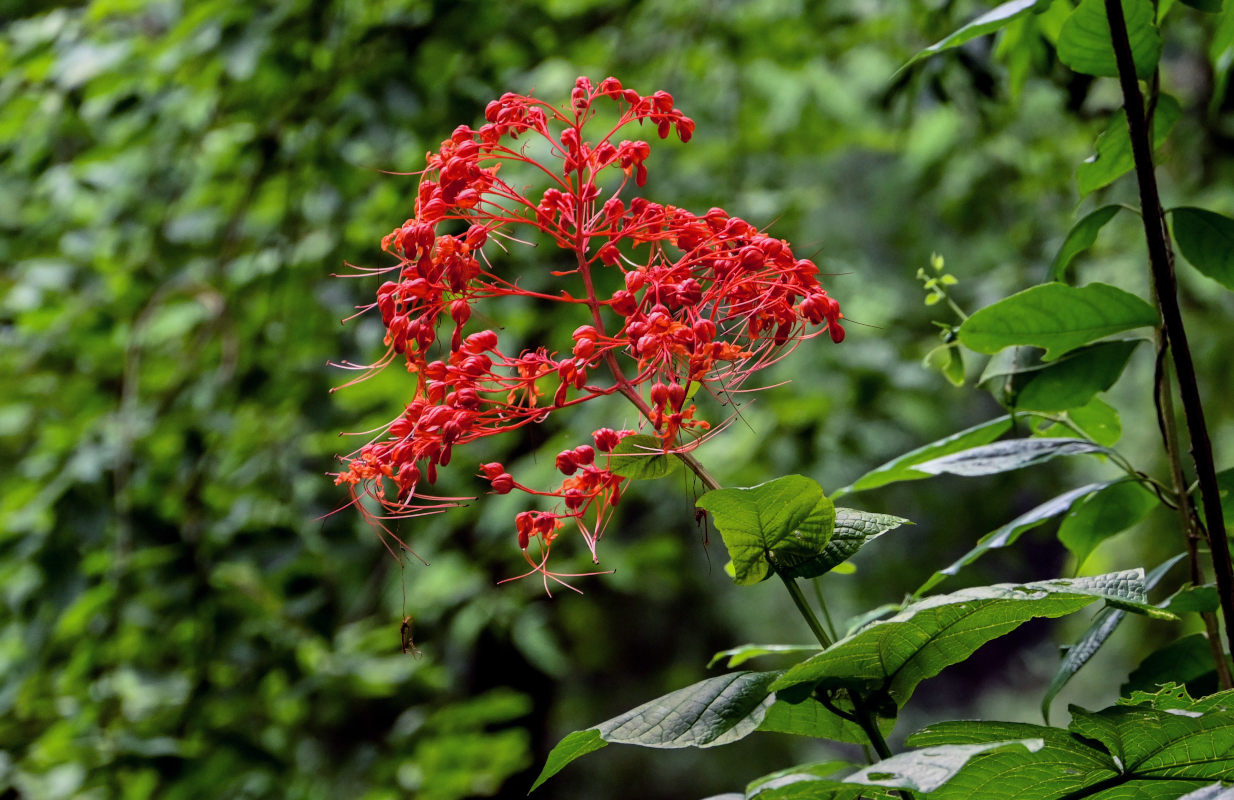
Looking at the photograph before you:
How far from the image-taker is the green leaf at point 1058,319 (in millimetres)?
616

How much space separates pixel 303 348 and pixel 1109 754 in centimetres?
173

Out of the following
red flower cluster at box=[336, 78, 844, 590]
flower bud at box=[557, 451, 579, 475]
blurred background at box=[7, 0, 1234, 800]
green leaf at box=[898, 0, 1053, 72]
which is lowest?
blurred background at box=[7, 0, 1234, 800]

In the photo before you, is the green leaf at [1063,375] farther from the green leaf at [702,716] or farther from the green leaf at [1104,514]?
the green leaf at [702,716]

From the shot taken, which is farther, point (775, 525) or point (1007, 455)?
point (1007, 455)

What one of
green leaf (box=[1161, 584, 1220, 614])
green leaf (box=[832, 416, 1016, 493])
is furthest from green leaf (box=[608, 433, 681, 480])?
green leaf (box=[1161, 584, 1220, 614])

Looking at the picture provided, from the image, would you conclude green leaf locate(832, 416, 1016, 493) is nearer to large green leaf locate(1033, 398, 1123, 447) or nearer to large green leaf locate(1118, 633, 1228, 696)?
large green leaf locate(1033, 398, 1123, 447)

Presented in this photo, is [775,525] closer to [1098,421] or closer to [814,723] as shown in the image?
[814,723]

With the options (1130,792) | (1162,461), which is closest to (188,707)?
(1130,792)

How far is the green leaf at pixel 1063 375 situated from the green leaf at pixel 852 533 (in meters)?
0.24

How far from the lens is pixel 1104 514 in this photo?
0.73 metres

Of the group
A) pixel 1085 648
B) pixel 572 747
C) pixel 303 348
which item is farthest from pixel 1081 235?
pixel 303 348

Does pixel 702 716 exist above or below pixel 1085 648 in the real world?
above

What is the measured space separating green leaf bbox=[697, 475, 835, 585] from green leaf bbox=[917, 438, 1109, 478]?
0.70ft

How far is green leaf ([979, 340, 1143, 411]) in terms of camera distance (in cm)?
67
